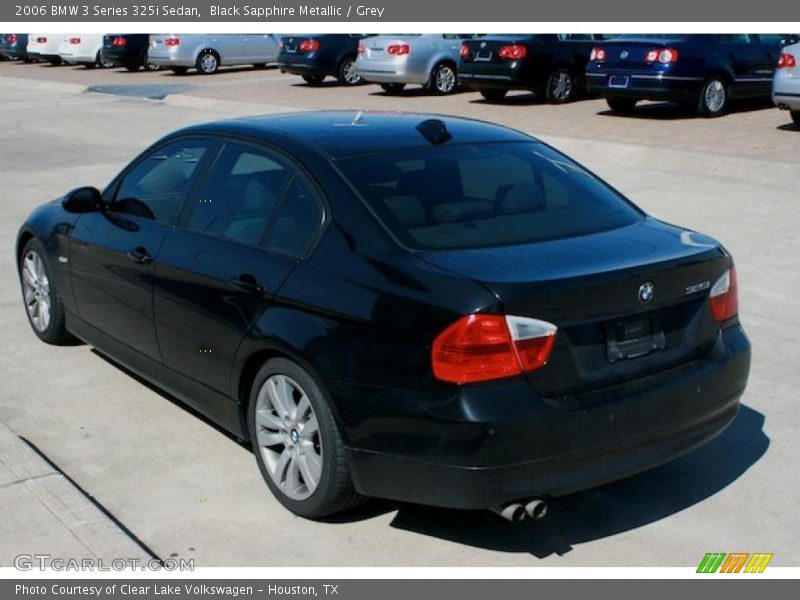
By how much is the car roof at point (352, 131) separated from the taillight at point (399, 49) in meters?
17.6

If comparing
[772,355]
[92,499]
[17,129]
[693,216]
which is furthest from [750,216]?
[17,129]

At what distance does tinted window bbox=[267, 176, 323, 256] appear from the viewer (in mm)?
4828

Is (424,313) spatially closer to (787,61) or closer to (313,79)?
(787,61)

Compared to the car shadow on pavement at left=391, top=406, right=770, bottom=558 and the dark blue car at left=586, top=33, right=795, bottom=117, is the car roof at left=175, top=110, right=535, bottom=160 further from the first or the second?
the dark blue car at left=586, top=33, right=795, bottom=117

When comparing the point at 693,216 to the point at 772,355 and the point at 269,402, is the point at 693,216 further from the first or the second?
the point at 269,402

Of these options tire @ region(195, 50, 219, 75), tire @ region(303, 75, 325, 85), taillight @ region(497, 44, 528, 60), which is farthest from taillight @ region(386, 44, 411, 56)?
tire @ region(195, 50, 219, 75)

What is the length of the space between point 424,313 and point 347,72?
23.1 meters

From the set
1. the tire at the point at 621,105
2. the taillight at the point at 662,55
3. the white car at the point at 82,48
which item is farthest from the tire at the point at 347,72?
the white car at the point at 82,48

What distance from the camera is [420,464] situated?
13.9 ft

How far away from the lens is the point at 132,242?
5910 millimetres

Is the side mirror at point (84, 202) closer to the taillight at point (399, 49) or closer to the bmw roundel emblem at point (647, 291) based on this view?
the bmw roundel emblem at point (647, 291)

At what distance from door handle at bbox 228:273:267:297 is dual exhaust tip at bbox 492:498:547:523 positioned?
1359mm

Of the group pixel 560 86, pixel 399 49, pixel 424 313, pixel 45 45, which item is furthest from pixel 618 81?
pixel 45 45

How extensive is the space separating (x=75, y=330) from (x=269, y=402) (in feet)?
7.56
